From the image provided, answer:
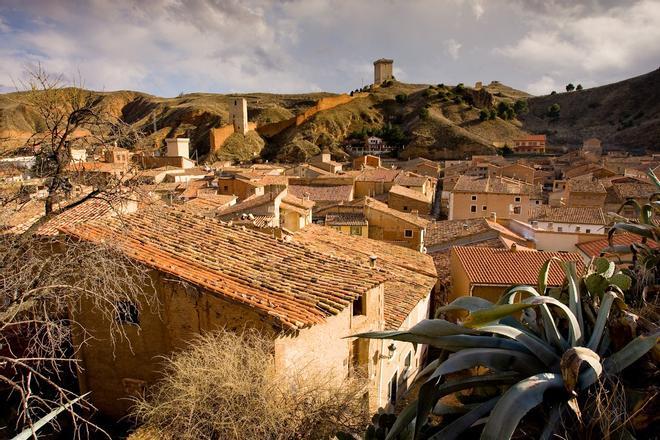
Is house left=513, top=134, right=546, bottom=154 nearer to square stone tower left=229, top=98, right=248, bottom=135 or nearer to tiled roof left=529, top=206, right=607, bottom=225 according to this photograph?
square stone tower left=229, top=98, right=248, bottom=135

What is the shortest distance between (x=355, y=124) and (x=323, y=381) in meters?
86.2

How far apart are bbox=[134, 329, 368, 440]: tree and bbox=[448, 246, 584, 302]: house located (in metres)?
10.4

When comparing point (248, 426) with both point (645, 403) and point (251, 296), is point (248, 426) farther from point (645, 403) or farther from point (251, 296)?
point (645, 403)

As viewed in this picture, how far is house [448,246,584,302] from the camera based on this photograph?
14102mm

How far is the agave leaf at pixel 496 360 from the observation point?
2934 mm

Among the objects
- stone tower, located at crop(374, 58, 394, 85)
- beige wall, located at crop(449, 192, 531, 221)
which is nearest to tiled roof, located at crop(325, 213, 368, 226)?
beige wall, located at crop(449, 192, 531, 221)

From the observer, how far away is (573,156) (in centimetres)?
6069

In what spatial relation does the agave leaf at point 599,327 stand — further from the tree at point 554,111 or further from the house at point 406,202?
the tree at point 554,111

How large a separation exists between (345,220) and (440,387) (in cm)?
2041

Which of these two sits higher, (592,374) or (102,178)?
(102,178)

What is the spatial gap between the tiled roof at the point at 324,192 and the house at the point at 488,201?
7.89 meters

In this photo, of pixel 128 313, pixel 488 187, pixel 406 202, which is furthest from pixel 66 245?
pixel 488 187

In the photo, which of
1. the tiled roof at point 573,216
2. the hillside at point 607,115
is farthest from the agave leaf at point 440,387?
the hillside at point 607,115

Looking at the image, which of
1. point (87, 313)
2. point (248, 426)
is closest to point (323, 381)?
point (248, 426)
